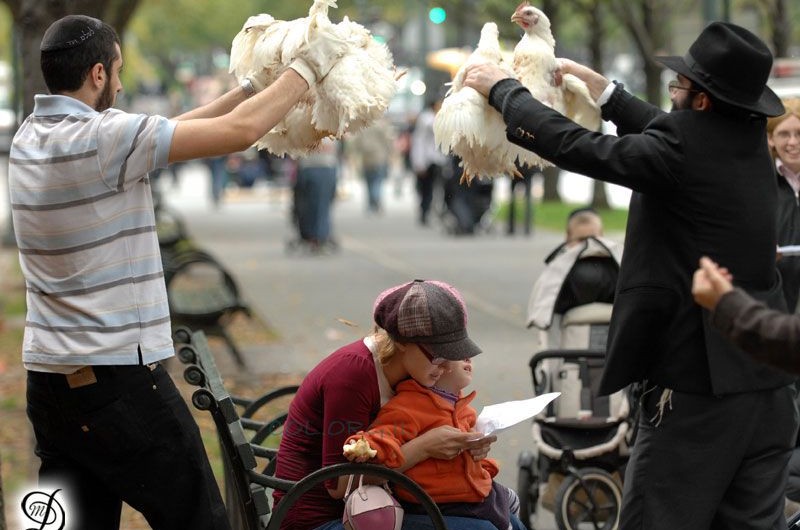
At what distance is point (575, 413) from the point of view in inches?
241

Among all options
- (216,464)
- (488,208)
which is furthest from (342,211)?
(216,464)

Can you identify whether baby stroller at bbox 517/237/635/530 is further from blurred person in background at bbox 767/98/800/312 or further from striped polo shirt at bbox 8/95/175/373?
striped polo shirt at bbox 8/95/175/373

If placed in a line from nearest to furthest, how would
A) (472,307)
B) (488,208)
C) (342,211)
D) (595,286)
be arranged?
1. (595,286)
2. (472,307)
3. (488,208)
4. (342,211)

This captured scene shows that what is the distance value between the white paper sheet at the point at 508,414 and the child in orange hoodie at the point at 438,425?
61 mm

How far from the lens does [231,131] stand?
389cm

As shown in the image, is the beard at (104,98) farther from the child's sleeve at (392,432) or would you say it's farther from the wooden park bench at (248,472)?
the child's sleeve at (392,432)

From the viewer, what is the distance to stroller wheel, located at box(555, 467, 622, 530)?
Answer: 5941 mm

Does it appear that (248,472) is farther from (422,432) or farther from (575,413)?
(575,413)

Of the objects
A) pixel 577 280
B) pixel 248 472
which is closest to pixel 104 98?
pixel 248 472

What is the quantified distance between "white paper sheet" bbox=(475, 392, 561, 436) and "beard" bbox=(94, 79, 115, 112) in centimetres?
150

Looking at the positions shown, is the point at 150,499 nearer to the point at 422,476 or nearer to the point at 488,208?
the point at 422,476

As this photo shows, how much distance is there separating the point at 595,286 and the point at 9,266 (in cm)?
1375

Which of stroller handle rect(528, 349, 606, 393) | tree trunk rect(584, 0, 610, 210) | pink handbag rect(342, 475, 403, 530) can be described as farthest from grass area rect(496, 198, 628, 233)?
pink handbag rect(342, 475, 403, 530)

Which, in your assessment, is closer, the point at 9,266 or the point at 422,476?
the point at 422,476
